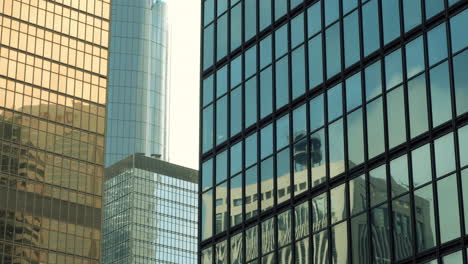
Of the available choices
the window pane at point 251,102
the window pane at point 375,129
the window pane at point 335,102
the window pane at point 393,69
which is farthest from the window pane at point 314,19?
the window pane at point 375,129

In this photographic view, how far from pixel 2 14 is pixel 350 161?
7385 centimetres

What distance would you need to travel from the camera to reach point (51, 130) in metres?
117

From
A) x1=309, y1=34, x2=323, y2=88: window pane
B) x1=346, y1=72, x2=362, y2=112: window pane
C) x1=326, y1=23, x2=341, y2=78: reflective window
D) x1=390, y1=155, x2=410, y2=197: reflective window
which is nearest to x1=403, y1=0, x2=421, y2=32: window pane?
x1=346, y1=72, x2=362, y2=112: window pane

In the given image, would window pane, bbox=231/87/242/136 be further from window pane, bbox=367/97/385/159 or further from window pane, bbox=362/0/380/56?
window pane, bbox=367/97/385/159

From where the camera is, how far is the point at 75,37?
121 m

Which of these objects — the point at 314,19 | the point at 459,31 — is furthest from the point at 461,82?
the point at 314,19

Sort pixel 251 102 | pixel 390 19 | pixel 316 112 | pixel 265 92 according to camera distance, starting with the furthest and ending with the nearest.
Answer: pixel 251 102
pixel 265 92
pixel 316 112
pixel 390 19

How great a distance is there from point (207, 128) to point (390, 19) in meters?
15.2

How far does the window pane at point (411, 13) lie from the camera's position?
45812 millimetres

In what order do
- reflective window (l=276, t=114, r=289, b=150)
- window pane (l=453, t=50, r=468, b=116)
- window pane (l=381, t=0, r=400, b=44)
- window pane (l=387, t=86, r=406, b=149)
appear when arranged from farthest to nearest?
1. reflective window (l=276, t=114, r=289, b=150)
2. window pane (l=381, t=0, r=400, b=44)
3. window pane (l=387, t=86, r=406, b=149)
4. window pane (l=453, t=50, r=468, b=116)

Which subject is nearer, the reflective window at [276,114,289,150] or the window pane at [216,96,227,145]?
the reflective window at [276,114,289,150]

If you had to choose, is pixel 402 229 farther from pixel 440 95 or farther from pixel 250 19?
pixel 250 19

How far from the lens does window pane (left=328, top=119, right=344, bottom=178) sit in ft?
159

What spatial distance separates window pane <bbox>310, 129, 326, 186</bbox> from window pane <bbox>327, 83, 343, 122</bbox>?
2.99ft
